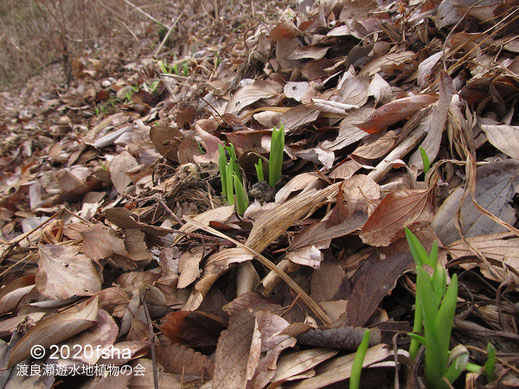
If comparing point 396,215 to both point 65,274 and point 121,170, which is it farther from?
point 121,170

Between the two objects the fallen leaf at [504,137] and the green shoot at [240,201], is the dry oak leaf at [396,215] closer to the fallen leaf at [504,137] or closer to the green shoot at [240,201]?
the fallen leaf at [504,137]

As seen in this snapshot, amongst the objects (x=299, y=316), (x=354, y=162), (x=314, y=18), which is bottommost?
(x=299, y=316)

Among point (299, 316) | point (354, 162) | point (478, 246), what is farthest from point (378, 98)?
point (299, 316)

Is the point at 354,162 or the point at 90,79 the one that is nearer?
the point at 354,162

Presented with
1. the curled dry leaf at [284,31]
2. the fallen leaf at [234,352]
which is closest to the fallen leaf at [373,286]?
the fallen leaf at [234,352]

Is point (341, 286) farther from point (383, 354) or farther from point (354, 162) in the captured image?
point (354, 162)

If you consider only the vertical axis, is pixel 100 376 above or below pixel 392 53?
below

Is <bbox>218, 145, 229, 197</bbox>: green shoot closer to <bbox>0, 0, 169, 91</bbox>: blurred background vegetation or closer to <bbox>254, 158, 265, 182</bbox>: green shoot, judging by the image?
<bbox>254, 158, 265, 182</bbox>: green shoot

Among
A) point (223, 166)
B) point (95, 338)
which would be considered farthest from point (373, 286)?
point (95, 338)
